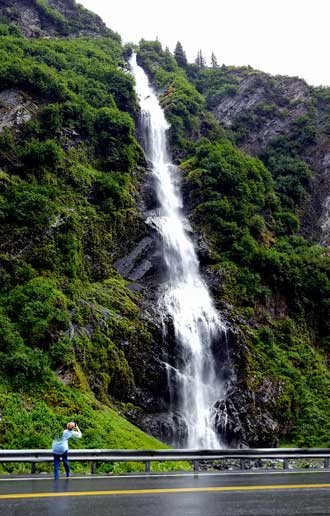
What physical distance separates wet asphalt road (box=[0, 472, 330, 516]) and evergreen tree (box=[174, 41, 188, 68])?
229 ft

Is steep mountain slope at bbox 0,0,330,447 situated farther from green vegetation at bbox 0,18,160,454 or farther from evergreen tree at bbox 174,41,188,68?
evergreen tree at bbox 174,41,188,68

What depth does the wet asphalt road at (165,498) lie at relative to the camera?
6465 mm

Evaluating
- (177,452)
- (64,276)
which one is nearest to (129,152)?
(64,276)

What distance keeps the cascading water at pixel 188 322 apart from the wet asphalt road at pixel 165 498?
13.5 metres

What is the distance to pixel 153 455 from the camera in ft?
43.1

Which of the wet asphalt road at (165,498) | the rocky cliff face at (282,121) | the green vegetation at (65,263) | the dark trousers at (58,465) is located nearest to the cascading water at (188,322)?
the green vegetation at (65,263)

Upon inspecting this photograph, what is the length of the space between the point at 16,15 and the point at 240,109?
26.8m

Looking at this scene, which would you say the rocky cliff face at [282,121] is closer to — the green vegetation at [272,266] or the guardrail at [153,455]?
the green vegetation at [272,266]

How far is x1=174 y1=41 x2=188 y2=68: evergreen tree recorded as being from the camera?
72.7m

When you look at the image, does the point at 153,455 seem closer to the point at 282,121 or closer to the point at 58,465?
the point at 58,465

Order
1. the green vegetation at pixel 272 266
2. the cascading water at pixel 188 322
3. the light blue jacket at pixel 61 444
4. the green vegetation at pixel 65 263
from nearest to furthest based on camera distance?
the light blue jacket at pixel 61 444
the green vegetation at pixel 65 263
the cascading water at pixel 188 322
the green vegetation at pixel 272 266

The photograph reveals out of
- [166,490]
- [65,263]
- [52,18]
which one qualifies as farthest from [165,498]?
[52,18]

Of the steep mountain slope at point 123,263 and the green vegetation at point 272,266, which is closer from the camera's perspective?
the steep mountain slope at point 123,263

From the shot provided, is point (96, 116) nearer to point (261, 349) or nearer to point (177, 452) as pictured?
point (261, 349)
